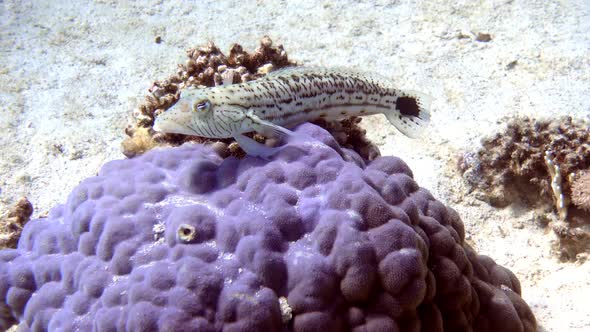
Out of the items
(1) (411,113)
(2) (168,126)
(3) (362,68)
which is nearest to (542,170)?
(1) (411,113)

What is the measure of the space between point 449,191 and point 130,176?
3.85 meters

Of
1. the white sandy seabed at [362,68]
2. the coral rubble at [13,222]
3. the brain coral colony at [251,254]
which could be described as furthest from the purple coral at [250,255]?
the white sandy seabed at [362,68]

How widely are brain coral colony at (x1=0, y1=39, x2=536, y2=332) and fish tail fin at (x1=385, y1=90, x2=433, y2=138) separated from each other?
3.03 feet

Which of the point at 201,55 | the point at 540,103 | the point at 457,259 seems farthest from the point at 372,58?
the point at 457,259

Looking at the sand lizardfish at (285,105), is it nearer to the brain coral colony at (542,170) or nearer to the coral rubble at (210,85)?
the coral rubble at (210,85)

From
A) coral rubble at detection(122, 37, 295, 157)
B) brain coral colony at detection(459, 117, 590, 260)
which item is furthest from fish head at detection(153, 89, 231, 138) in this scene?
brain coral colony at detection(459, 117, 590, 260)

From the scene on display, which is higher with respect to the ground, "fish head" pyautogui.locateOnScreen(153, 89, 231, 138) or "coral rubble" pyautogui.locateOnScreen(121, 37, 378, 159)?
"fish head" pyautogui.locateOnScreen(153, 89, 231, 138)

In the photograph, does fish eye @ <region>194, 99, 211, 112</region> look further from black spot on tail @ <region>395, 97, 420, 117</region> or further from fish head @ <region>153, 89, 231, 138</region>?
black spot on tail @ <region>395, 97, 420, 117</region>

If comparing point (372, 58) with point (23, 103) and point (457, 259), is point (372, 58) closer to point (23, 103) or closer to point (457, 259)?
point (457, 259)

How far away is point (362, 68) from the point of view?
23.8 ft

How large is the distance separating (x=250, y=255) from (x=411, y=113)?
8.63ft

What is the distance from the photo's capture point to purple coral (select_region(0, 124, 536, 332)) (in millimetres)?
2490

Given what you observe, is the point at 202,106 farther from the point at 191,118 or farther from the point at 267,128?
the point at 267,128

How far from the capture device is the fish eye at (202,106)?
320cm
